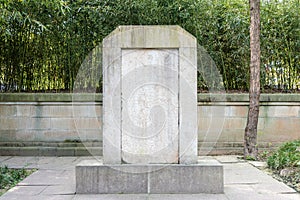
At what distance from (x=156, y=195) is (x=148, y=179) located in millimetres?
195

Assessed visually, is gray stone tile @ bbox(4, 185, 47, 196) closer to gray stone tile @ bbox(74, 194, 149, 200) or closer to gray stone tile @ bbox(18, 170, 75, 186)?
gray stone tile @ bbox(18, 170, 75, 186)

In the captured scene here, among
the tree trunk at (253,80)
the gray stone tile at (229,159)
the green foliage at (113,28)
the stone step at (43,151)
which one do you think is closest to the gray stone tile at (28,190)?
the stone step at (43,151)

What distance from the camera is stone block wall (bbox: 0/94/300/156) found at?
22.1ft

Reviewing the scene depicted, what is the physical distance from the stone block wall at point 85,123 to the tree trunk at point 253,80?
74 centimetres

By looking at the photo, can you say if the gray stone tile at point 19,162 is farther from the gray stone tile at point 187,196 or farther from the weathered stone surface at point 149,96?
the gray stone tile at point 187,196

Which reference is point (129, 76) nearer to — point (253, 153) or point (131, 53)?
point (131, 53)

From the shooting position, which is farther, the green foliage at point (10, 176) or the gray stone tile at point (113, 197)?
the green foliage at point (10, 176)

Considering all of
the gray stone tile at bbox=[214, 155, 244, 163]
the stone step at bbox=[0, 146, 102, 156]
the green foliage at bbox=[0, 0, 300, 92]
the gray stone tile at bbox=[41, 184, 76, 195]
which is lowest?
the gray stone tile at bbox=[41, 184, 76, 195]

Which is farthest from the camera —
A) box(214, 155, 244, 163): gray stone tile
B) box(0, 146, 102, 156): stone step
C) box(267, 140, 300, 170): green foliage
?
box(0, 146, 102, 156): stone step

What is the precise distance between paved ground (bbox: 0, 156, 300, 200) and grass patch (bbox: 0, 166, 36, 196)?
0.13 metres

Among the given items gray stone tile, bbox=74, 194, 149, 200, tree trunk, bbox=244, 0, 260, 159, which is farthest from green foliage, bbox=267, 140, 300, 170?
gray stone tile, bbox=74, 194, 149, 200

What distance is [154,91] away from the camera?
410cm

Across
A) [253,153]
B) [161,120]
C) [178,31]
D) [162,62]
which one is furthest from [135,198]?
[253,153]

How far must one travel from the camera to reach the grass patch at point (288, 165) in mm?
4511
